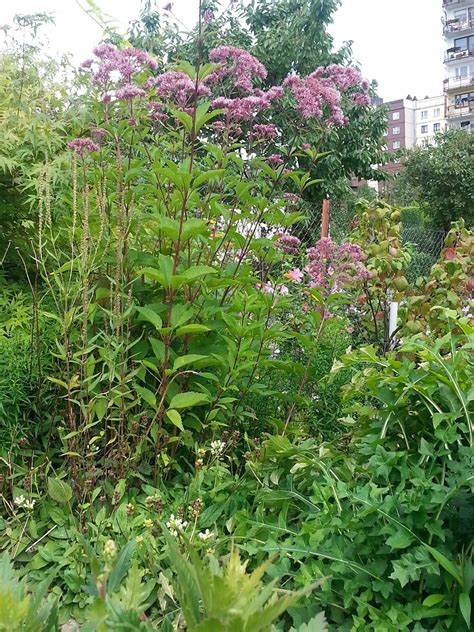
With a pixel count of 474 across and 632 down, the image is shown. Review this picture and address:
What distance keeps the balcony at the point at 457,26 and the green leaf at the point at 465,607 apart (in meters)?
48.9

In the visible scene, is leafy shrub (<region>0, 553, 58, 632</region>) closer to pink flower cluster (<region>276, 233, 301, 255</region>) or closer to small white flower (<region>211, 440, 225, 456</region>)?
small white flower (<region>211, 440, 225, 456</region>)

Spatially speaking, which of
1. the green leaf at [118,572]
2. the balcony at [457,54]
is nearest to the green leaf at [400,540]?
the green leaf at [118,572]

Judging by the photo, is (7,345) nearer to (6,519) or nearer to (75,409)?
(75,409)

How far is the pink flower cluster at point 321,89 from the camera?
7.70ft

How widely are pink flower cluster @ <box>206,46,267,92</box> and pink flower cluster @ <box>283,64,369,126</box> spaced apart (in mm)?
157

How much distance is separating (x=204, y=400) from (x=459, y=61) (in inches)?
1886

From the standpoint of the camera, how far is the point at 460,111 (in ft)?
138

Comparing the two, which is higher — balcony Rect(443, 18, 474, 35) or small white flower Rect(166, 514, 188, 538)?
balcony Rect(443, 18, 474, 35)

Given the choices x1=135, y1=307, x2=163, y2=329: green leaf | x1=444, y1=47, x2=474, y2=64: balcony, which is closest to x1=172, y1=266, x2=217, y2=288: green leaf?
x1=135, y1=307, x2=163, y2=329: green leaf

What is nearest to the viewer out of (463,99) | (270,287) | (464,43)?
(270,287)

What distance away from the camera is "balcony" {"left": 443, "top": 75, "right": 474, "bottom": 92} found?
4181 cm

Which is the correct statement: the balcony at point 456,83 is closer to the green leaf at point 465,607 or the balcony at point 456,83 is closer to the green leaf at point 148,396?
the green leaf at point 148,396

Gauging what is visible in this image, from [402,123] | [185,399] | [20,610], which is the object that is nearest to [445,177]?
[185,399]

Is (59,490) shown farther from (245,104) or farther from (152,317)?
(245,104)
